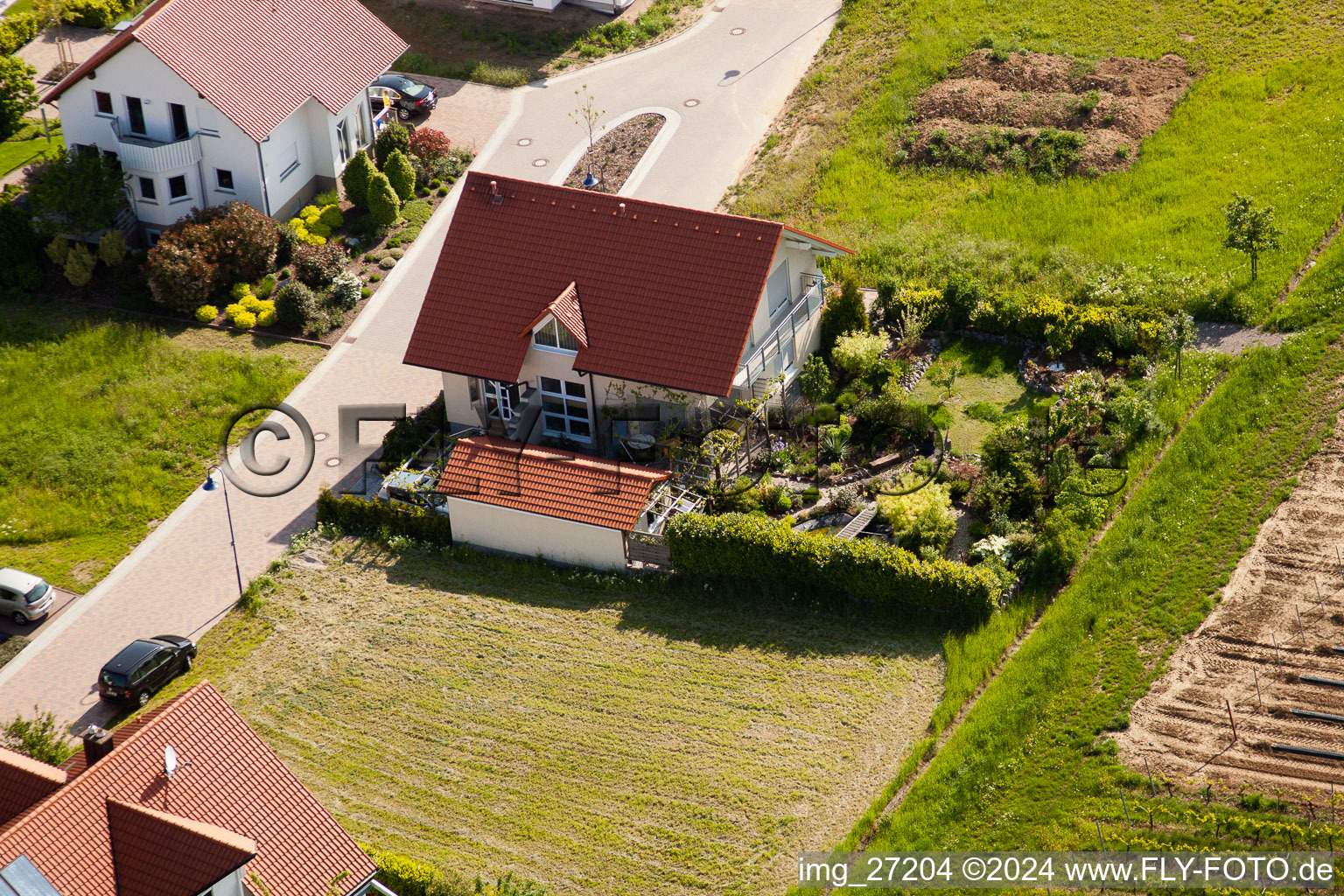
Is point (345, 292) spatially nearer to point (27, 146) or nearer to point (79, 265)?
point (79, 265)

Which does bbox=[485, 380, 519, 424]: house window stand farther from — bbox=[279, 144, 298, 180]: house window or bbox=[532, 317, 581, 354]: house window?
bbox=[279, 144, 298, 180]: house window

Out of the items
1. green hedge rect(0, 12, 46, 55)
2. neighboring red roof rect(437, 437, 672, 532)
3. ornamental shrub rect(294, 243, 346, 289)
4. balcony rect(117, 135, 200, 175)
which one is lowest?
neighboring red roof rect(437, 437, 672, 532)

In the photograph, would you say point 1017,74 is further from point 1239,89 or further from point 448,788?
point 448,788

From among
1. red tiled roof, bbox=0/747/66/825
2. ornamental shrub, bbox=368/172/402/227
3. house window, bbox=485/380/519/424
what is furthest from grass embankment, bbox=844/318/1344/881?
ornamental shrub, bbox=368/172/402/227

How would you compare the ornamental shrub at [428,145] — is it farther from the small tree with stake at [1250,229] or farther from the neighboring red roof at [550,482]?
the small tree with stake at [1250,229]

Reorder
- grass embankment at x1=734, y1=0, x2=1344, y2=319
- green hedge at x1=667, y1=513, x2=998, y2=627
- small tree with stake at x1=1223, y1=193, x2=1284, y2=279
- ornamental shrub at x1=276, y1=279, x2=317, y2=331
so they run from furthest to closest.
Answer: ornamental shrub at x1=276, y1=279, x2=317, y2=331 → grass embankment at x1=734, y1=0, x2=1344, y2=319 → small tree with stake at x1=1223, y1=193, x2=1284, y2=279 → green hedge at x1=667, y1=513, x2=998, y2=627

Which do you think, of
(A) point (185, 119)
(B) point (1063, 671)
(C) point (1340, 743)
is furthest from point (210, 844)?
(A) point (185, 119)

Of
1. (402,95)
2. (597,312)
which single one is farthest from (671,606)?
(402,95)
